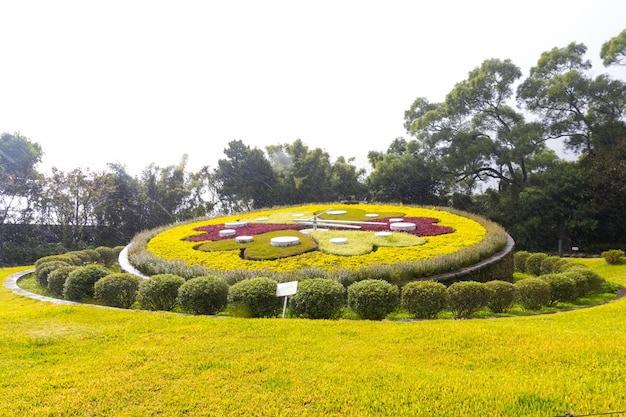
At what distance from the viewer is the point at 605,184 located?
20953 mm

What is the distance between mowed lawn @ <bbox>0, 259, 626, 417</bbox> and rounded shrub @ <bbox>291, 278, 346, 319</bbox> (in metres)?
0.95

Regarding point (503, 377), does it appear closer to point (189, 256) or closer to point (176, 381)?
point (176, 381)

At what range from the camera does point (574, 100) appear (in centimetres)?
2325

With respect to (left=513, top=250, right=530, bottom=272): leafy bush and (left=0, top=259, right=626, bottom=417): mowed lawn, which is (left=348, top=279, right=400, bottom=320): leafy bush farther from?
(left=513, top=250, right=530, bottom=272): leafy bush

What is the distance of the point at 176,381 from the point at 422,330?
3432 mm

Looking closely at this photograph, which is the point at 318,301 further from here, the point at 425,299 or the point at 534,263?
the point at 534,263

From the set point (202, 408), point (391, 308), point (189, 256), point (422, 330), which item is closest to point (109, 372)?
point (202, 408)

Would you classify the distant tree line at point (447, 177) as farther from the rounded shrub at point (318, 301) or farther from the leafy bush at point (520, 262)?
the rounded shrub at point (318, 301)

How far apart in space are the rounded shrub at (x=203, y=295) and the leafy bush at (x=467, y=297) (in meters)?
4.58

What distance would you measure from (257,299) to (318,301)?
46.1 inches

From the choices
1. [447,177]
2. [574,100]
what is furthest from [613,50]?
[447,177]

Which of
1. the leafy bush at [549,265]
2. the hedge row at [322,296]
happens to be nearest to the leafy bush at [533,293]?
the hedge row at [322,296]

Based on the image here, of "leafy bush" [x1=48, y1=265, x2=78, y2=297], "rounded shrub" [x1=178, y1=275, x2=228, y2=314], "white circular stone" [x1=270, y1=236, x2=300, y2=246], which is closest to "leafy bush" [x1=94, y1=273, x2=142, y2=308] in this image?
"rounded shrub" [x1=178, y1=275, x2=228, y2=314]

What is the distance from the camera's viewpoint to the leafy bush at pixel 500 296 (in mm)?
7914
